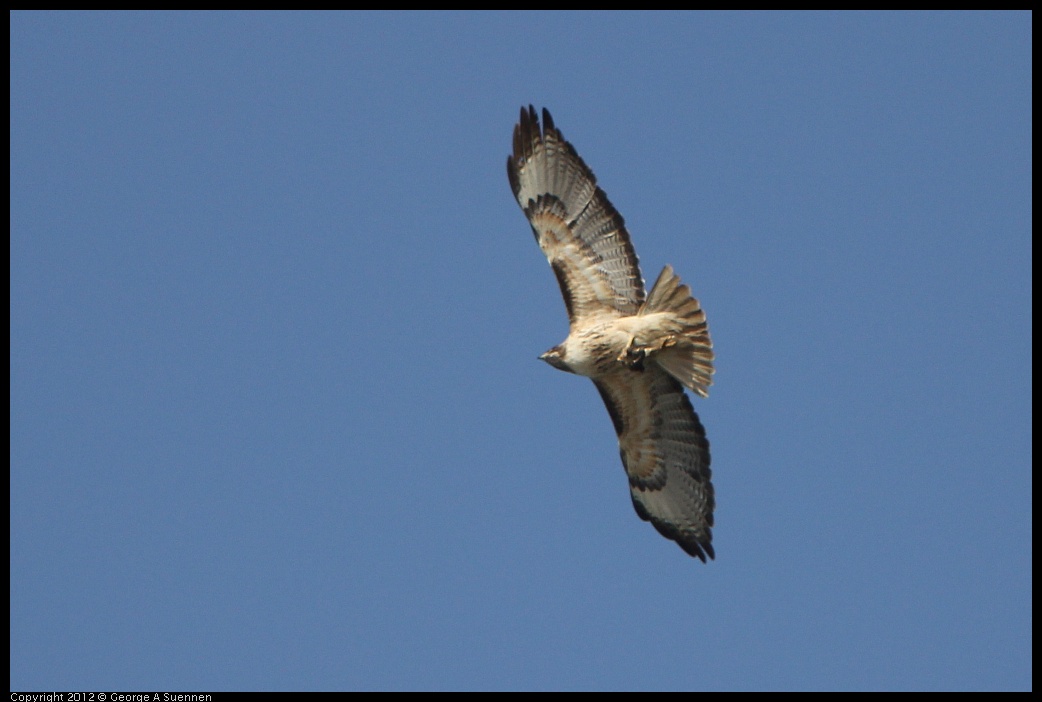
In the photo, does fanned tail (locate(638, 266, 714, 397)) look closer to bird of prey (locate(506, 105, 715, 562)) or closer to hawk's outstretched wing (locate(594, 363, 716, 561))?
bird of prey (locate(506, 105, 715, 562))

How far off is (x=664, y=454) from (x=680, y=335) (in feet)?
4.67

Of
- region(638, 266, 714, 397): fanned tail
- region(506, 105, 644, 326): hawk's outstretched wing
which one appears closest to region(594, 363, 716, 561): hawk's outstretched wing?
region(638, 266, 714, 397): fanned tail

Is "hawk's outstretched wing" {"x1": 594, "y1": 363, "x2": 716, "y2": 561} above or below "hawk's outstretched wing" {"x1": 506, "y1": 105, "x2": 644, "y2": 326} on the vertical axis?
below

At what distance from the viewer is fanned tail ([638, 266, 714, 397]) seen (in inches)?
341

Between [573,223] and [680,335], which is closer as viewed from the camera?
[680,335]

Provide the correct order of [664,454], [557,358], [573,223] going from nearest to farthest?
[557,358], [573,223], [664,454]

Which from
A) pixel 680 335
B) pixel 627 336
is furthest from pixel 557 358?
pixel 680 335

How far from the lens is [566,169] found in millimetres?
9672

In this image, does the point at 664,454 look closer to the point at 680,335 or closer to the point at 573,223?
the point at 680,335

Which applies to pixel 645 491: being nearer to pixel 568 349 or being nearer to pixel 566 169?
pixel 568 349

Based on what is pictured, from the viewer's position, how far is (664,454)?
9836 millimetres

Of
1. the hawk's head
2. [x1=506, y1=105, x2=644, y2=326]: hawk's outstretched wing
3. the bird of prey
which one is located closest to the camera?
the bird of prey

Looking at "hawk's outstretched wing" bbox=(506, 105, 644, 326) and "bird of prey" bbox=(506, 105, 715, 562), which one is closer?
"bird of prey" bbox=(506, 105, 715, 562)

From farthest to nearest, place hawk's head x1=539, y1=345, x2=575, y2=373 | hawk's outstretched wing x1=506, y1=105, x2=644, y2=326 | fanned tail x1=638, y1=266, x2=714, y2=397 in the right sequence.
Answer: hawk's outstretched wing x1=506, y1=105, x2=644, y2=326
hawk's head x1=539, y1=345, x2=575, y2=373
fanned tail x1=638, y1=266, x2=714, y2=397
